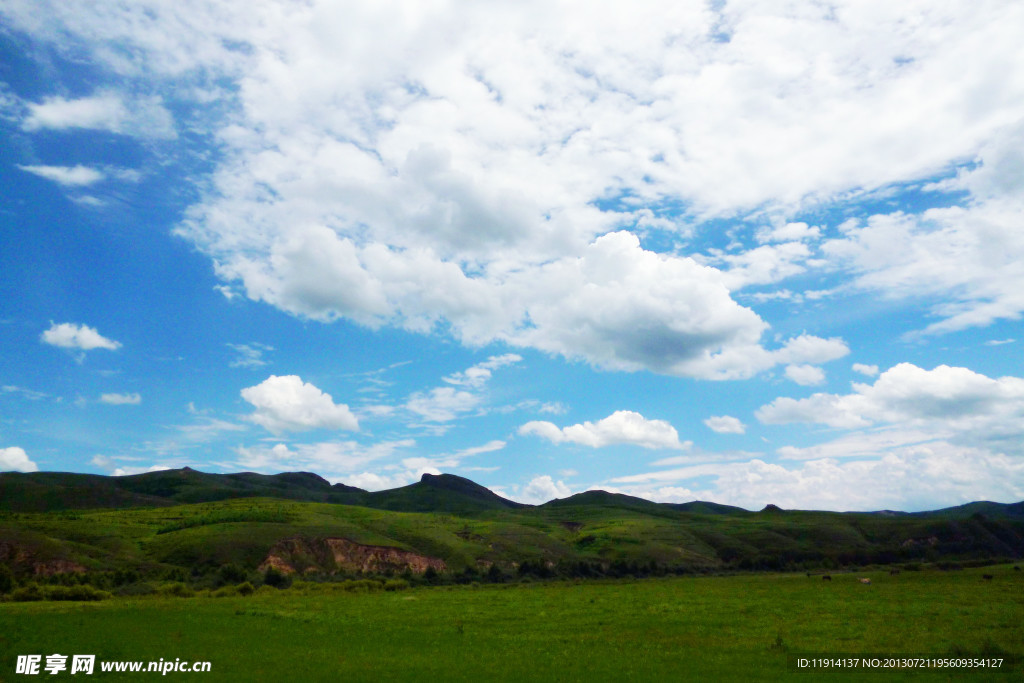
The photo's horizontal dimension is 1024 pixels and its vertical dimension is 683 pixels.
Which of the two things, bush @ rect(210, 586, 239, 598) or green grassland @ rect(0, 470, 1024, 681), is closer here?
green grassland @ rect(0, 470, 1024, 681)

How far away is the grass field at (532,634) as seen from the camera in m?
29.1

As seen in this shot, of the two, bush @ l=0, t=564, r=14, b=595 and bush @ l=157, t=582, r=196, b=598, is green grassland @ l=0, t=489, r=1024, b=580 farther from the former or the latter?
bush @ l=157, t=582, r=196, b=598

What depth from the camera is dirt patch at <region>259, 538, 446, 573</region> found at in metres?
102

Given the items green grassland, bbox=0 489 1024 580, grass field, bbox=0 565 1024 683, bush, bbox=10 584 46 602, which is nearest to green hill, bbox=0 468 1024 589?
green grassland, bbox=0 489 1024 580

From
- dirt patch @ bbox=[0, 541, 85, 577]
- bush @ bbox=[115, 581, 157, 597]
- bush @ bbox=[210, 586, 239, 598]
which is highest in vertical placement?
dirt patch @ bbox=[0, 541, 85, 577]

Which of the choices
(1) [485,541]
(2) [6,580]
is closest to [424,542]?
(1) [485,541]

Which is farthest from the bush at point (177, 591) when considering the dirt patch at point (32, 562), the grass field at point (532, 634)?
the dirt patch at point (32, 562)

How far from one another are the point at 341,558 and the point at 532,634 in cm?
7648

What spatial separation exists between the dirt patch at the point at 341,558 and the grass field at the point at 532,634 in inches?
Result: 1534

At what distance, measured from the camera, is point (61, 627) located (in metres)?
41.3

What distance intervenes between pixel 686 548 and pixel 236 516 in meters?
96.9

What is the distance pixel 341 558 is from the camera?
108875mm

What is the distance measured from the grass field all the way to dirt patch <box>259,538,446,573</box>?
38964 millimetres

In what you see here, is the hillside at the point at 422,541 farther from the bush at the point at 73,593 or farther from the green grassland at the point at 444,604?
the bush at the point at 73,593
